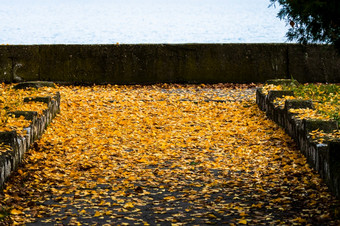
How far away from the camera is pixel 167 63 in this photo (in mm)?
13352

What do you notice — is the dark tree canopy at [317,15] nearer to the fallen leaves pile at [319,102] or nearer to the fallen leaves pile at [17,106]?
the fallen leaves pile at [319,102]

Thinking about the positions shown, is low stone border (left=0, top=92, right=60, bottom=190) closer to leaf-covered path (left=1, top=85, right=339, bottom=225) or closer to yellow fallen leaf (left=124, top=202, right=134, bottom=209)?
leaf-covered path (left=1, top=85, right=339, bottom=225)

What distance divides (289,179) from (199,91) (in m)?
6.36

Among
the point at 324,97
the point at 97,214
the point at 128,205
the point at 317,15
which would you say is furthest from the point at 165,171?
the point at 324,97

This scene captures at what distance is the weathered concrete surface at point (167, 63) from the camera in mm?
13219

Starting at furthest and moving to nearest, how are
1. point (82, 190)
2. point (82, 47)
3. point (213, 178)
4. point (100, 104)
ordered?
point (82, 47)
point (100, 104)
point (213, 178)
point (82, 190)

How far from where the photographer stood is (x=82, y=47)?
1322cm

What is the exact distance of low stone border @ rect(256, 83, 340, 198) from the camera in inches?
216

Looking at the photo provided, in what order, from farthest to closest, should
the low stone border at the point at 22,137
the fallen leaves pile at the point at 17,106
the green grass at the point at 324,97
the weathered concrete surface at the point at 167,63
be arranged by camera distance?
1. the weathered concrete surface at the point at 167,63
2. the green grass at the point at 324,97
3. the fallen leaves pile at the point at 17,106
4. the low stone border at the point at 22,137

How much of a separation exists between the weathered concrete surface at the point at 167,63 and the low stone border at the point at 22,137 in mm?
3837

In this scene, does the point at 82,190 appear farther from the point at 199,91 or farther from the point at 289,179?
the point at 199,91

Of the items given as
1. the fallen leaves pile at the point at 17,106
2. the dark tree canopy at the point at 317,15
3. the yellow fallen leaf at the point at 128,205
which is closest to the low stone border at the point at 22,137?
the fallen leaves pile at the point at 17,106

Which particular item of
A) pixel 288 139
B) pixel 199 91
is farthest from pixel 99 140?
pixel 199 91

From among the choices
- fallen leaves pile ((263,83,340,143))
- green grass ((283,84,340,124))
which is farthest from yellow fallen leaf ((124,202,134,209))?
green grass ((283,84,340,124))
